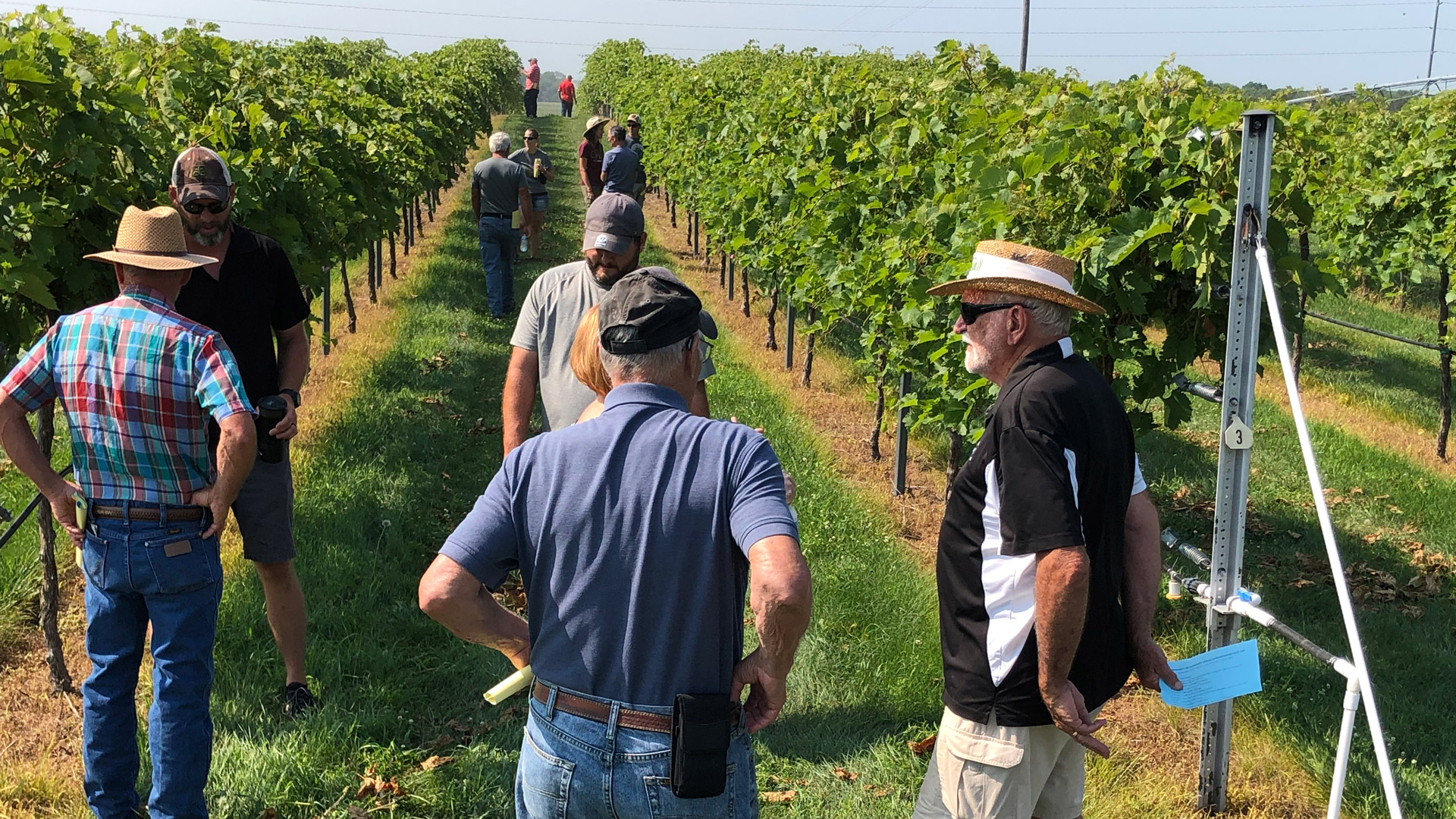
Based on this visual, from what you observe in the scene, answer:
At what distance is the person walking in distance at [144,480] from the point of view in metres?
3.33

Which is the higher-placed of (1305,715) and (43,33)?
(43,33)

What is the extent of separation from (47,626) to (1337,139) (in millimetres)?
15064

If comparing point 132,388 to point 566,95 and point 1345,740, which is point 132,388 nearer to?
point 1345,740

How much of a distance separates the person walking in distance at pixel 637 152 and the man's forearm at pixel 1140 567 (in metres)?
9.78

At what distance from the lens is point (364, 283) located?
1434 centimetres

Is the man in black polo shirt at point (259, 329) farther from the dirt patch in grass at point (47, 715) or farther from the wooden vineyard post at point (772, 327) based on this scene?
the wooden vineyard post at point (772, 327)

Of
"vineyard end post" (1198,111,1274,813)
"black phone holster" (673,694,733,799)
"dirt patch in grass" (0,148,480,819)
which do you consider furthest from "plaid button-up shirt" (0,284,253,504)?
"vineyard end post" (1198,111,1274,813)

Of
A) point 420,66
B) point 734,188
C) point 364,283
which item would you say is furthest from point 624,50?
point 734,188

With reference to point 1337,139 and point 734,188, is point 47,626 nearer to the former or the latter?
point 734,188

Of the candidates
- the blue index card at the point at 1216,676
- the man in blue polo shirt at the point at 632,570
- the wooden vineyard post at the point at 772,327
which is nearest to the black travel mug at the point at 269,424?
the man in blue polo shirt at the point at 632,570

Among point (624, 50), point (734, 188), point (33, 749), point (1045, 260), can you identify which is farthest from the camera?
point (624, 50)

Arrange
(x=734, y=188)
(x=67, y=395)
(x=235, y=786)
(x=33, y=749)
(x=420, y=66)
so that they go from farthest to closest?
(x=420, y=66) → (x=734, y=188) → (x=33, y=749) → (x=235, y=786) → (x=67, y=395)

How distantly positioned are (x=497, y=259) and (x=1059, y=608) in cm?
1014

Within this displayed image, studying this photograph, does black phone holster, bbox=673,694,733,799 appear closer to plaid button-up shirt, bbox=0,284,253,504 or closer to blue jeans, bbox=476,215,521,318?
plaid button-up shirt, bbox=0,284,253,504
